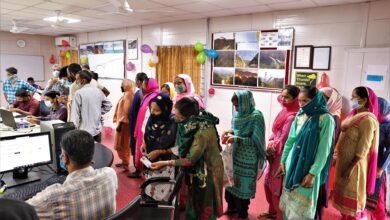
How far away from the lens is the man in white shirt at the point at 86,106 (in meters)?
3.24

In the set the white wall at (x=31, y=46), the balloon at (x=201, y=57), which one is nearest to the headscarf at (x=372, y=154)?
the balloon at (x=201, y=57)

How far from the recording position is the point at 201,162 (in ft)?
6.95

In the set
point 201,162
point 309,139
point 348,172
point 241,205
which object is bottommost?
point 241,205

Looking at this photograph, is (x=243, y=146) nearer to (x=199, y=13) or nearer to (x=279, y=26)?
(x=279, y=26)

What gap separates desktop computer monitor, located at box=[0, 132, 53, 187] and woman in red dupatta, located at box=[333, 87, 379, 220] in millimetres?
2457

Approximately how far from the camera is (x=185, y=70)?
5227 millimetres

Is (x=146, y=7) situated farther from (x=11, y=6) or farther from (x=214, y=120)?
(x=214, y=120)

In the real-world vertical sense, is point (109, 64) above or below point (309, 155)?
above

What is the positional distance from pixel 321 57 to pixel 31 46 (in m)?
8.21

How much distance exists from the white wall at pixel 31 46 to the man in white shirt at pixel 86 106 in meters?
6.08

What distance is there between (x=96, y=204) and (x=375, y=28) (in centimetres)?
367

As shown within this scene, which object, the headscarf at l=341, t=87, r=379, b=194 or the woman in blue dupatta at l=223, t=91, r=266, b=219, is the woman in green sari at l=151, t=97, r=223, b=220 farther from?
the headscarf at l=341, t=87, r=379, b=194

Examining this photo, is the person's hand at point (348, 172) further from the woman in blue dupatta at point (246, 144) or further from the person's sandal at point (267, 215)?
the person's sandal at point (267, 215)

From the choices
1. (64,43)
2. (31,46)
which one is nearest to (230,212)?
(64,43)
